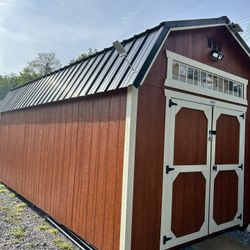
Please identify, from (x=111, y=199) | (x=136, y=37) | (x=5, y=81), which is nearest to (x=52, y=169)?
(x=111, y=199)

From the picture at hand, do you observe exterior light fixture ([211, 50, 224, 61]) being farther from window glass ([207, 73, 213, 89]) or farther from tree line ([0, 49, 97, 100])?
tree line ([0, 49, 97, 100])

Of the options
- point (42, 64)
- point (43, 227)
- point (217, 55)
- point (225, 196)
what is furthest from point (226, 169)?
point (42, 64)

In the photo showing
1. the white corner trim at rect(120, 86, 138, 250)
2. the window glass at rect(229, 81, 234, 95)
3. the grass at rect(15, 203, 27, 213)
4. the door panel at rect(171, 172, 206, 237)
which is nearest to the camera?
the white corner trim at rect(120, 86, 138, 250)

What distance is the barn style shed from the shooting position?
10.2ft

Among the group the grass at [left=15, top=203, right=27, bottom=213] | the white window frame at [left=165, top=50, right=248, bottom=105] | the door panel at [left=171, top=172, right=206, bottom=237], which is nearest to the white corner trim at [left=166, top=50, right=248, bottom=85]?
the white window frame at [left=165, top=50, right=248, bottom=105]

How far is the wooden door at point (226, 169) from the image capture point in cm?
A: 416

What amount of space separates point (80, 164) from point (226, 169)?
8.22 feet

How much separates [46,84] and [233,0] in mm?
4787

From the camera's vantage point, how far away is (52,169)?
4.79 m

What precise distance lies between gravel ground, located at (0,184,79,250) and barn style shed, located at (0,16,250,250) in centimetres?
24

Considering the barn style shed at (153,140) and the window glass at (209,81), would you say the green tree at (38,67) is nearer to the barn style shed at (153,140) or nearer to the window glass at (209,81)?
the barn style shed at (153,140)

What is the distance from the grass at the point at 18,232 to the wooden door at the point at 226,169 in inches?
120

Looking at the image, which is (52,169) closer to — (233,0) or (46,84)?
(46,84)

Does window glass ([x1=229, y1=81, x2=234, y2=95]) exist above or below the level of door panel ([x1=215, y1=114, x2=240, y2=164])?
above
